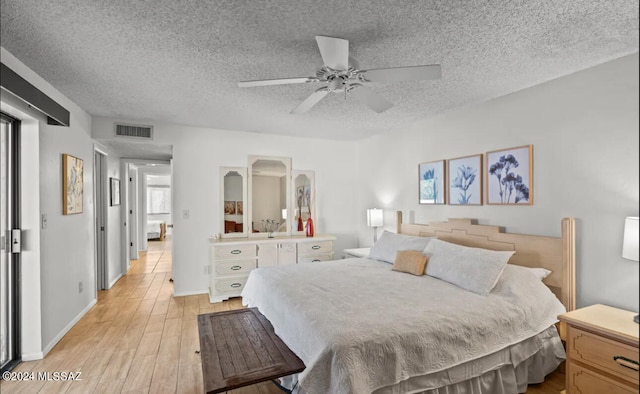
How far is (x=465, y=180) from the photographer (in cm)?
358

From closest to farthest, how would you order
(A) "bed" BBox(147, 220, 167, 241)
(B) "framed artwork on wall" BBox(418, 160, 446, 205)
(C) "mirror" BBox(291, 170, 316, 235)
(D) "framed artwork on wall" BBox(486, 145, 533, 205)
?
(D) "framed artwork on wall" BBox(486, 145, 533, 205)
(B) "framed artwork on wall" BBox(418, 160, 446, 205)
(C) "mirror" BBox(291, 170, 316, 235)
(A) "bed" BBox(147, 220, 167, 241)

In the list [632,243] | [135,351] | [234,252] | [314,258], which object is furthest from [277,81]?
[314,258]

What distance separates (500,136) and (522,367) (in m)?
1.98

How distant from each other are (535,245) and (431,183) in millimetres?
1399

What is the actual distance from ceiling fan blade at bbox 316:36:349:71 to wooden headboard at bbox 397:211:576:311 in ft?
6.69

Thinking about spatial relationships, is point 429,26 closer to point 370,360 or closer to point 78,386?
point 370,360

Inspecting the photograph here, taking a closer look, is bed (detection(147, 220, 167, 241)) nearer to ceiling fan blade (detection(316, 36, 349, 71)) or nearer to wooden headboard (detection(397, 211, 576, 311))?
wooden headboard (detection(397, 211, 576, 311))

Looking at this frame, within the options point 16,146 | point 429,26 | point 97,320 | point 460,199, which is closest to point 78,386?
point 97,320

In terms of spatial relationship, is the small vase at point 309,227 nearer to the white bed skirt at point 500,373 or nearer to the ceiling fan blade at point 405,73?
the white bed skirt at point 500,373

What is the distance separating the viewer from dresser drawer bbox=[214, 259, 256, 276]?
4289 millimetres

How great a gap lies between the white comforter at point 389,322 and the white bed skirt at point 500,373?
0.23 feet

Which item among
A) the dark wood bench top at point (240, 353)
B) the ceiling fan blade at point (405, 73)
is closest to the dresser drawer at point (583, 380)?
the dark wood bench top at point (240, 353)

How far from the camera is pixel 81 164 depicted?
3.67 metres

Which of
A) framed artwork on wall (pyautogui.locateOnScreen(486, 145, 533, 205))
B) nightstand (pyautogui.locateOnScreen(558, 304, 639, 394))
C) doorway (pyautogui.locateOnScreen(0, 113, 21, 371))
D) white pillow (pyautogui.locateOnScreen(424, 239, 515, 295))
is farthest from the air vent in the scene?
nightstand (pyautogui.locateOnScreen(558, 304, 639, 394))
